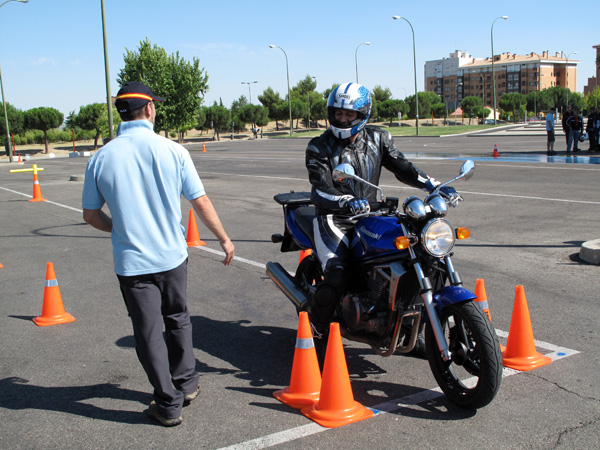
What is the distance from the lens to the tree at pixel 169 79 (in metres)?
52.9

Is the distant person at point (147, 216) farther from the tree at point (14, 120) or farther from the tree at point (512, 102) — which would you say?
the tree at point (512, 102)

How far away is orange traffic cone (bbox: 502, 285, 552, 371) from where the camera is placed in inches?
171

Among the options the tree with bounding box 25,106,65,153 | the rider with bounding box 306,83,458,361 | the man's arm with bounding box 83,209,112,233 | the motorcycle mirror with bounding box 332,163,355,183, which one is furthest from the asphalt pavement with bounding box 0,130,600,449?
the tree with bounding box 25,106,65,153

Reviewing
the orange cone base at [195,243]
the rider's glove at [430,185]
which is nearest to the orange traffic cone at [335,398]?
the rider's glove at [430,185]

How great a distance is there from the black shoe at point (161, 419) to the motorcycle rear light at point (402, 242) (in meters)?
1.68

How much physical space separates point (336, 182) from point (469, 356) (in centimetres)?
151

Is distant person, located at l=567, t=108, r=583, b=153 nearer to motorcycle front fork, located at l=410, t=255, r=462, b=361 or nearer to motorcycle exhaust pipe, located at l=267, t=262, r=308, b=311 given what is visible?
motorcycle exhaust pipe, located at l=267, t=262, r=308, b=311

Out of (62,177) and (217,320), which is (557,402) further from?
(62,177)

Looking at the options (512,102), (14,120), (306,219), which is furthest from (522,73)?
(306,219)

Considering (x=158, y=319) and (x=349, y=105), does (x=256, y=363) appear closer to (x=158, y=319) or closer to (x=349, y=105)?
(x=158, y=319)

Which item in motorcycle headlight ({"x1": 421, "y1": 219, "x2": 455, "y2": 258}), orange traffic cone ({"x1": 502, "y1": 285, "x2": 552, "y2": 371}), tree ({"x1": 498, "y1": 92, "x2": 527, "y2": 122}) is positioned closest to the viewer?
motorcycle headlight ({"x1": 421, "y1": 219, "x2": 455, "y2": 258})

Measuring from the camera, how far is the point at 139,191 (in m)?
3.51

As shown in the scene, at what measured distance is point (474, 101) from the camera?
113 m

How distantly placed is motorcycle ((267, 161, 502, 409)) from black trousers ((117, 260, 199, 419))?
1.17 m
